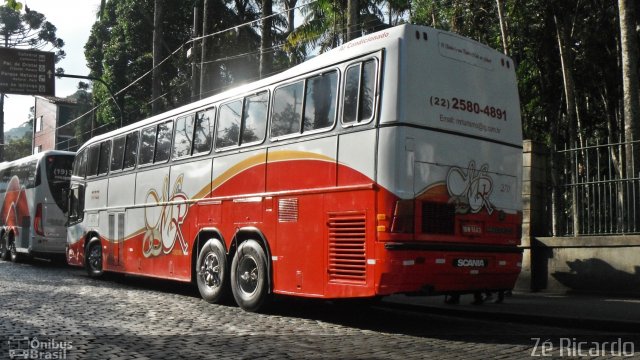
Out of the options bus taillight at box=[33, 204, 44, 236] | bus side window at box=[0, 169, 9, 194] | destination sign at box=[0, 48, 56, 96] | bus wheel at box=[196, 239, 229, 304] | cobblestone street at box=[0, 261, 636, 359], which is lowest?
cobblestone street at box=[0, 261, 636, 359]

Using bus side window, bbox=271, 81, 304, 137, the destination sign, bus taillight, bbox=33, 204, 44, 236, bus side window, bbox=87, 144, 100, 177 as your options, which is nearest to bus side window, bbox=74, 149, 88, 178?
bus side window, bbox=87, 144, 100, 177

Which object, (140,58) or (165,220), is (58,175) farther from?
(140,58)

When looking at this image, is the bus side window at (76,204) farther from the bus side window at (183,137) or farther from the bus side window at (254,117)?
the bus side window at (254,117)

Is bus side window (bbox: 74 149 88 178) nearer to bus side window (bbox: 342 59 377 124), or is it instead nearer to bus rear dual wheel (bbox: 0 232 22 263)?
bus rear dual wheel (bbox: 0 232 22 263)

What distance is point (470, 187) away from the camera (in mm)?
8469

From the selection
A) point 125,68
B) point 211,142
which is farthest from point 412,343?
point 125,68

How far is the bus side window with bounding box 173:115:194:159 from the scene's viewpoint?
1206 centimetres

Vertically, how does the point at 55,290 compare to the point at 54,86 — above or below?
below

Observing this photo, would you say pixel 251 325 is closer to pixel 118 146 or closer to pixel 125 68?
pixel 118 146

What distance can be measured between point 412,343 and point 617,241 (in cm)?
595

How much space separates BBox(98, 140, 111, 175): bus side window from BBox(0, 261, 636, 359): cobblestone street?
14.1ft

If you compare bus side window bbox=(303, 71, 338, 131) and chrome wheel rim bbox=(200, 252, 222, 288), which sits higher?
bus side window bbox=(303, 71, 338, 131)

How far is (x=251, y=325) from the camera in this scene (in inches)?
336

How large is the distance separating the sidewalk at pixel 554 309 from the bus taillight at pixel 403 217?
8.86ft
